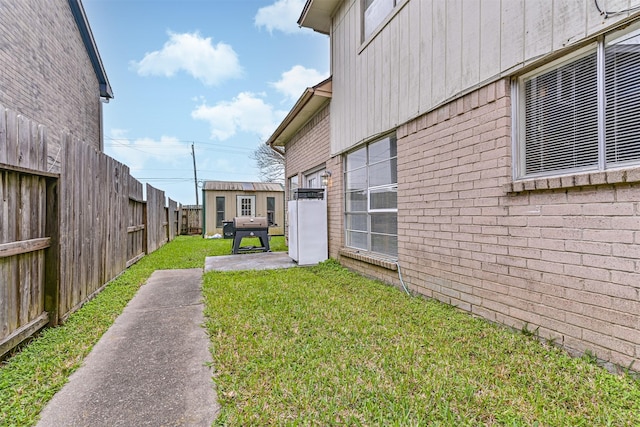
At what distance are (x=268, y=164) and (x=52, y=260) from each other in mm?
23043

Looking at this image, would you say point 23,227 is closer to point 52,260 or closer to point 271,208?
point 52,260

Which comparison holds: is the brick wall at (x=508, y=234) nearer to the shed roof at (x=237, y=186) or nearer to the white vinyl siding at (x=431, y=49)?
the white vinyl siding at (x=431, y=49)

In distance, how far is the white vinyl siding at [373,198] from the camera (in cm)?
480

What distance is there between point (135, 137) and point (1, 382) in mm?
41241

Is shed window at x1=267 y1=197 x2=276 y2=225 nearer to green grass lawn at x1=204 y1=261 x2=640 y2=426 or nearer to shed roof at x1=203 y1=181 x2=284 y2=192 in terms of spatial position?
shed roof at x1=203 y1=181 x2=284 y2=192

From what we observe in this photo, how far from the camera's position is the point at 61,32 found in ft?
26.8

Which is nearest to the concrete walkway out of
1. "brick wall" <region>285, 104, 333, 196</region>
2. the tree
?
"brick wall" <region>285, 104, 333, 196</region>

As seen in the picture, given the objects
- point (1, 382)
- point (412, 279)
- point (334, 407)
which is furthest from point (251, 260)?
point (334, 407)

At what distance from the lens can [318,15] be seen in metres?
6.90

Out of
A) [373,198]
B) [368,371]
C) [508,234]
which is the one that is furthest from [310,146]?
[368,371]

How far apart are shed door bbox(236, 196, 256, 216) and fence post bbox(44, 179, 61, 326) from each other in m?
13.3

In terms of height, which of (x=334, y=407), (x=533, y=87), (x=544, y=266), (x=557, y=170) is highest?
(x=533, y=87)

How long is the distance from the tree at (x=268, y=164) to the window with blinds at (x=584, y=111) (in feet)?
73.5

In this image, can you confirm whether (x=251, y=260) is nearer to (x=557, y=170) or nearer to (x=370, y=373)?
(x=370, y=373)
